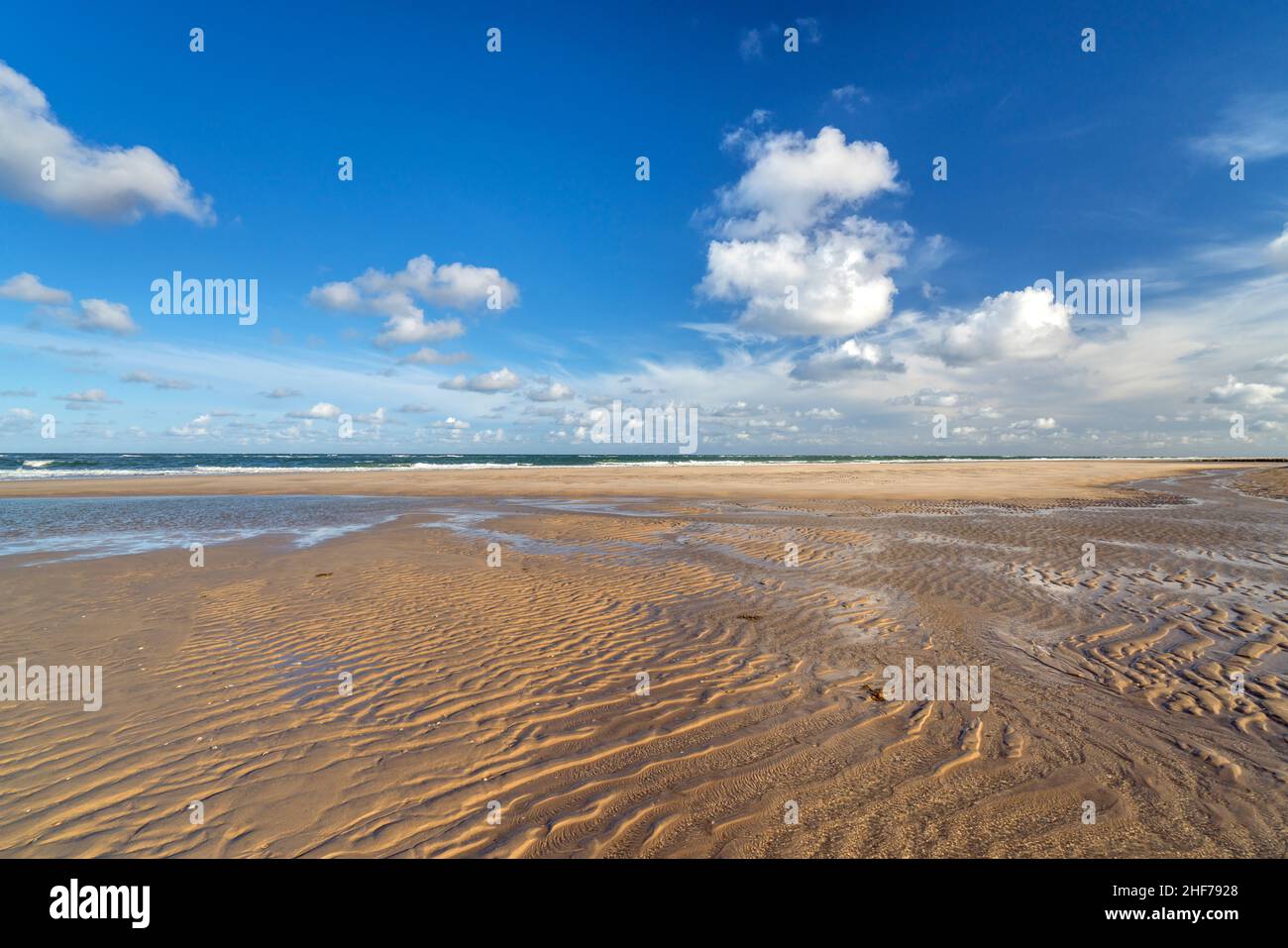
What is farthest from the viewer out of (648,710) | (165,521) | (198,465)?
(198,465)

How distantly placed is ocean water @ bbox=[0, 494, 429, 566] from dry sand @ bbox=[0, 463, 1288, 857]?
2353mm

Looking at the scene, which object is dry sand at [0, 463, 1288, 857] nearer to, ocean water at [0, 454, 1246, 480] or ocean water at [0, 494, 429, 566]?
ocean water at [0, 494, 429, 566]

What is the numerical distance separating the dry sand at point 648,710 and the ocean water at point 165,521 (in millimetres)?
2353

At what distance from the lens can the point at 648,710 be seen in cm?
616

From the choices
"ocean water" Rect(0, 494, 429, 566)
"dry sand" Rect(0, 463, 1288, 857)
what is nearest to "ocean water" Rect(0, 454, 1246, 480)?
"ocean water" Rect(0, 494, 429, 566)

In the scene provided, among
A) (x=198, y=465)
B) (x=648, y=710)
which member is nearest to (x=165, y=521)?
(x=648, y=710)

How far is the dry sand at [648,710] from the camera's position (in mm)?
4121

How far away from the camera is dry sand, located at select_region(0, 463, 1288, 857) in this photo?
4121 millimetres

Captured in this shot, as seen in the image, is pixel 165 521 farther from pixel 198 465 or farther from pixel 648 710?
pixel 198 465

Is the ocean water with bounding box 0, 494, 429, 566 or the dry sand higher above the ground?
the ocean water with bounding box 0, 494, 429, 566

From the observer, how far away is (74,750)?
5266 mm

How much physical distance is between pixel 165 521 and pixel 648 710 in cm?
2439

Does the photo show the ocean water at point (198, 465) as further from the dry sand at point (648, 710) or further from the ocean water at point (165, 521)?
the dry sand at point (648, 710)

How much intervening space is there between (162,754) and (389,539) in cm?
1235
